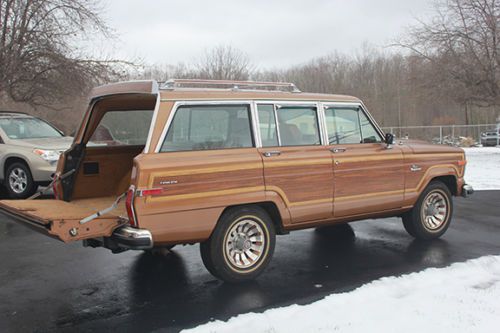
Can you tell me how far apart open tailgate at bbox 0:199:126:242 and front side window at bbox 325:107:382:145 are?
2.66 m

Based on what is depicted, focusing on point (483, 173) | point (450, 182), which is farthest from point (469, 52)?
point (450, 182)

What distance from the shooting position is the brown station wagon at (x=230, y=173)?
4574mm

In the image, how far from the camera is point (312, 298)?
4.66m

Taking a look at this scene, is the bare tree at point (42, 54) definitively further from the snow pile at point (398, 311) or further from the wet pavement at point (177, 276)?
the snow pile at point (398, 311)

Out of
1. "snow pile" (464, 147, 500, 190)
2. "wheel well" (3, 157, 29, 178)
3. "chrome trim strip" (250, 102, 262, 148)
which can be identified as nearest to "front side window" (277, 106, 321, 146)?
"chrome trim strip" (250, 102, 262, 148)

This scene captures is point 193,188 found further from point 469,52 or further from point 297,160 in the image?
point 469,52

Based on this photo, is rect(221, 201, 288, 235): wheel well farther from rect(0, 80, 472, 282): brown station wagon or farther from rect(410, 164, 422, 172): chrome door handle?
rect(410, 164, 422, 172): chrome door handle

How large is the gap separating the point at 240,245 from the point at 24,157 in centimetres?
666

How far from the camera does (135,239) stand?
4352mm

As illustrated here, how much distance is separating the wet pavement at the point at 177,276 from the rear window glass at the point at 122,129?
149 cm

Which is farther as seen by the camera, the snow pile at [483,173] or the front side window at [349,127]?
the snow pile at [483,173]

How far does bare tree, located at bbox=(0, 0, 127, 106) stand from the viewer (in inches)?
542

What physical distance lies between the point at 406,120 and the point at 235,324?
44.4 metres

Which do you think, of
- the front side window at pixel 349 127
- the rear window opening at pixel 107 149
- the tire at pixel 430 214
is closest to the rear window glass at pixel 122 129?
the rear window opening at pixel 107 149
